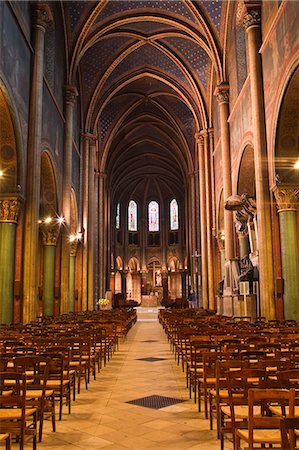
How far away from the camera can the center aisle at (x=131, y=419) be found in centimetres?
505

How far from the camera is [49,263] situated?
22.5m

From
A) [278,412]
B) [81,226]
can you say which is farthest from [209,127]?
[278,412]

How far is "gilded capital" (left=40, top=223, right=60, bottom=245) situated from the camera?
891 inches

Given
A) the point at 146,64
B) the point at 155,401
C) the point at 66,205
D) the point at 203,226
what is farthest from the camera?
the point at 146,64

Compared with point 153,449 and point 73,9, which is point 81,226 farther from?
point 153,449

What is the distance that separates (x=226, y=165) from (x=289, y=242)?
9.82 metres

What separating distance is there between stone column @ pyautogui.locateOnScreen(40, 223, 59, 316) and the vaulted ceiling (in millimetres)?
9223

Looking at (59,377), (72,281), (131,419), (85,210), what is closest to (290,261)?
(59,377)

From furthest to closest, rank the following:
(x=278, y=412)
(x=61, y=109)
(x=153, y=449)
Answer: (x=61, y=109), (x=153, y=449), (x=278, y=412)

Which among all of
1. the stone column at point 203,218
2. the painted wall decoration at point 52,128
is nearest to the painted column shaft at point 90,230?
the stone column at point 203,218

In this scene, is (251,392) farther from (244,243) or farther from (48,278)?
A: (48,278)

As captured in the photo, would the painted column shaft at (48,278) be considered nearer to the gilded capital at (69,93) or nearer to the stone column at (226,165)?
the gilded capital at (69,93)

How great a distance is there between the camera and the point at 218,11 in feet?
82.4

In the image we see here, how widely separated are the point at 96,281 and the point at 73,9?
794 inches
